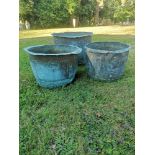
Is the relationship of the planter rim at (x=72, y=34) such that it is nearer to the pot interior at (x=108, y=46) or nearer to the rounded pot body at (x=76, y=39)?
the rounded pot body at (x=76, y=39)

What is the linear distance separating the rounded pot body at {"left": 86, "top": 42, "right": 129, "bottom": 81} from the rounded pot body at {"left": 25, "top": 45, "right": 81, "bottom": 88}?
148mm

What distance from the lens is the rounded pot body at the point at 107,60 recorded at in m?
2.51

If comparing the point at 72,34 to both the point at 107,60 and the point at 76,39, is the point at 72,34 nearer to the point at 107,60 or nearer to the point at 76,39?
the point at 76,39

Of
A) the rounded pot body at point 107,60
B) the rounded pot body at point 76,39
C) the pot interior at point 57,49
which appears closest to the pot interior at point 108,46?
the rounded pot body at point 107,60

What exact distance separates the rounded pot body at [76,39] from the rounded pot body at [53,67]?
0.54 ft

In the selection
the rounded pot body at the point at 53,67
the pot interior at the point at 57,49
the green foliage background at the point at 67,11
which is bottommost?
the rounded pot body at the point at 53,67

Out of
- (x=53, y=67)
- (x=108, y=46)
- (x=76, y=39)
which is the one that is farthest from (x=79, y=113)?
(x=76, y=39)

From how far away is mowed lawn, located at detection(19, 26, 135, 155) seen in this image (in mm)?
1985

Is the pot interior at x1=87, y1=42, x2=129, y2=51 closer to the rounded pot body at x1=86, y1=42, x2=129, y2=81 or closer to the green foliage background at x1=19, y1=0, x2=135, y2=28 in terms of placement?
the rounded pot body at x1=86, y1=42, x2=129, y2=81

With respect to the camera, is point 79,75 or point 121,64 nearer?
point 121,64
